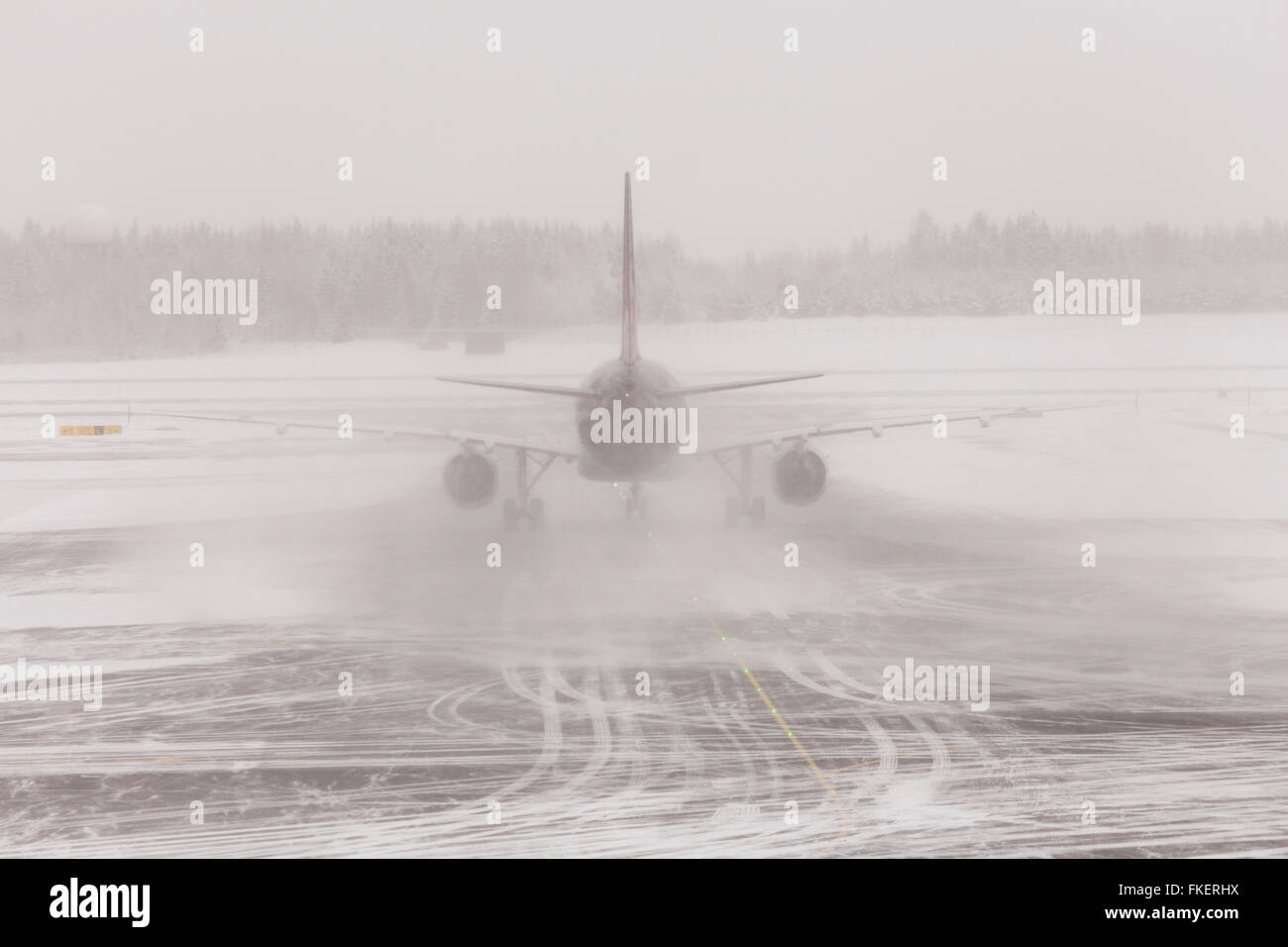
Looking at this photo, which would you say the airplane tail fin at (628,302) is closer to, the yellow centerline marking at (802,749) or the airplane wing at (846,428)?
the airplane wing at (846,428)

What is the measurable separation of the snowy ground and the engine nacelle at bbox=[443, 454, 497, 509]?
1359 mm

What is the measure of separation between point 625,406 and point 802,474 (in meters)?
4.91

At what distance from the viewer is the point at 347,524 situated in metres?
29.2

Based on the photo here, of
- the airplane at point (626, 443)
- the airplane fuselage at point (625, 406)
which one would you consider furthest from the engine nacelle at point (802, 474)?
the airplane fuselage at point (625, 406)

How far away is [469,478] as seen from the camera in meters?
25.7

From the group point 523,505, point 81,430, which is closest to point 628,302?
point 523,505

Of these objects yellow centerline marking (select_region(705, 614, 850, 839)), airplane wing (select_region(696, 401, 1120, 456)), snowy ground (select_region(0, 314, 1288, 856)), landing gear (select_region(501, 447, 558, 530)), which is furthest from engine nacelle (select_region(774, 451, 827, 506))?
yellow centerline marking (select_region(705, 614, 850, 839))

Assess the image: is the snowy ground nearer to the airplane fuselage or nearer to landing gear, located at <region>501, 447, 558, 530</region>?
landing gear, located at <region>501, 447, 558, 530</region>

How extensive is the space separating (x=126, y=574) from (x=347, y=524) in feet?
21.6

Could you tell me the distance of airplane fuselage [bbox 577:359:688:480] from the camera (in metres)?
24.8

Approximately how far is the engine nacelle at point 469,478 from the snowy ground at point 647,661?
1.36 m

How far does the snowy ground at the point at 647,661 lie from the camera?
11.6 meters

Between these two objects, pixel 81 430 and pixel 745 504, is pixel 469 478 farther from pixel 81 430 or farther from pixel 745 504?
pixel 81 430

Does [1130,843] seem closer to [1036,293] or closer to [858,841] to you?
[858,841]
